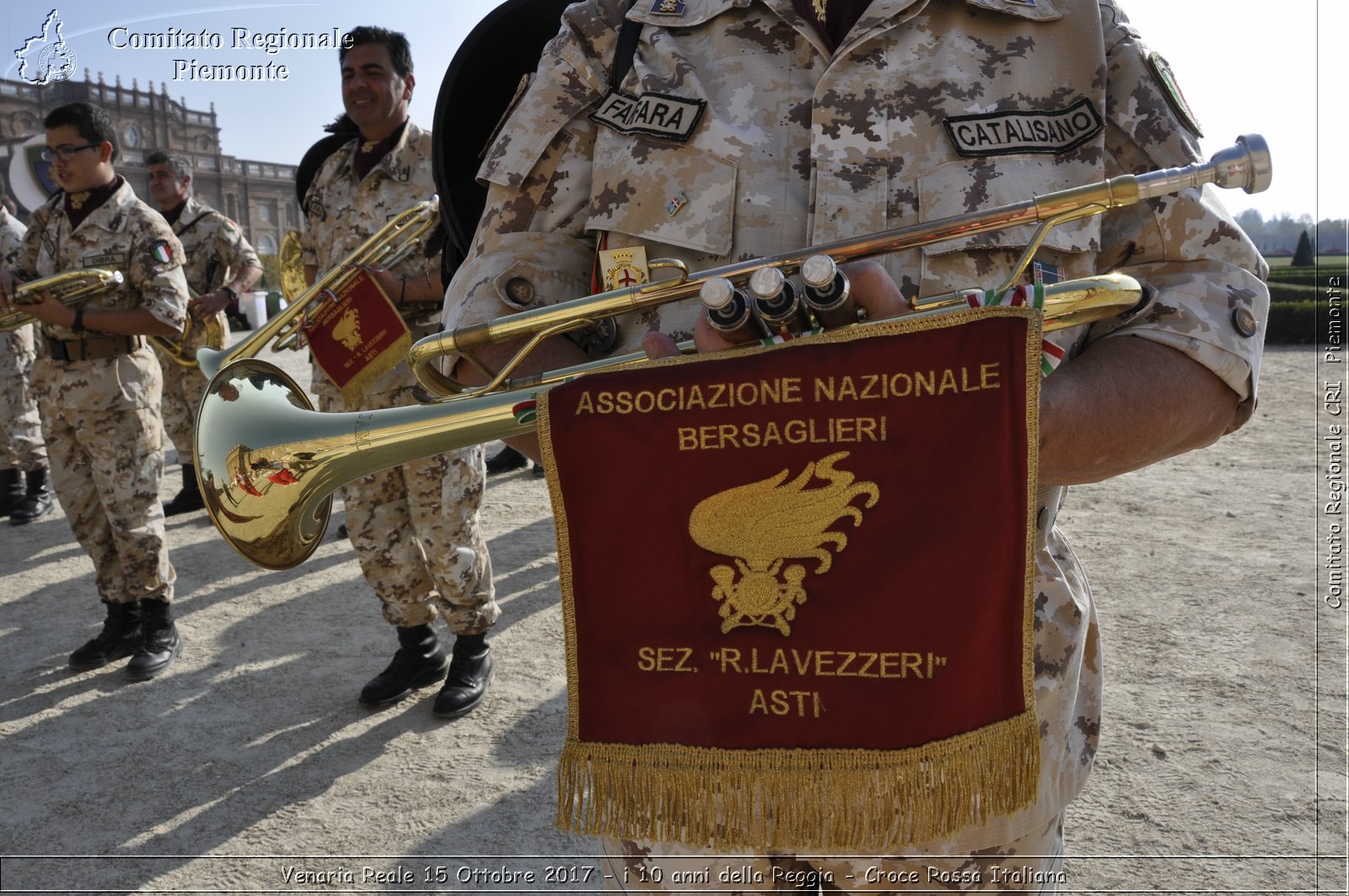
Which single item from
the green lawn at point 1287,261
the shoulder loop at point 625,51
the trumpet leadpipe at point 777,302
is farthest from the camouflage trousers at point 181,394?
the green lawn at point 1287,261

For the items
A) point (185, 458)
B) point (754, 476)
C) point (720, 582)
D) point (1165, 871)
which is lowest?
point (1165, 871)

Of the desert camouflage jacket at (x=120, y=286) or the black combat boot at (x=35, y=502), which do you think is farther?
the black combat boot at (x=35, y=502)

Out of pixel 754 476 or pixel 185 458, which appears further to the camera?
pixel 185 458

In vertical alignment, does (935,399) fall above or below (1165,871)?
above

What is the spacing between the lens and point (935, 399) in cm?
118

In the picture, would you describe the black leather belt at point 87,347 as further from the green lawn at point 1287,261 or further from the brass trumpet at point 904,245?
the green lawn at point 1287,261

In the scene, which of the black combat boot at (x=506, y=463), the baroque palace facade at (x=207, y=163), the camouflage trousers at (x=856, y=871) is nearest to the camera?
the camouflage trousers at (x=856, y=871)

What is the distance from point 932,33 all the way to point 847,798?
1.12 meters

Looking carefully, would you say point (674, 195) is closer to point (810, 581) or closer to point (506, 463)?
point (810, 581)

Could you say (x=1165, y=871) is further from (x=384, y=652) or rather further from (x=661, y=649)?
(x=384, y=652)

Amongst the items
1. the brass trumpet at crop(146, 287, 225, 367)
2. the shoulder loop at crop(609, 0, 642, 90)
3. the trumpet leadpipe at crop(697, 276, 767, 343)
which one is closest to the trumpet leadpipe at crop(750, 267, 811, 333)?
the trumpet leadpipe at crop(697, 276, 767, 343)

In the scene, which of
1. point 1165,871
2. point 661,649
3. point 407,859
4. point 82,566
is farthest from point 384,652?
point 661,649

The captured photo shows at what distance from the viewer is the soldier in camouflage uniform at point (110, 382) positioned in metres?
4.71

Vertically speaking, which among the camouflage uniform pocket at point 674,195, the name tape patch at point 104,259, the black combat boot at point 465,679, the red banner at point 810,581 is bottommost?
the black combat boot at point 465,679
